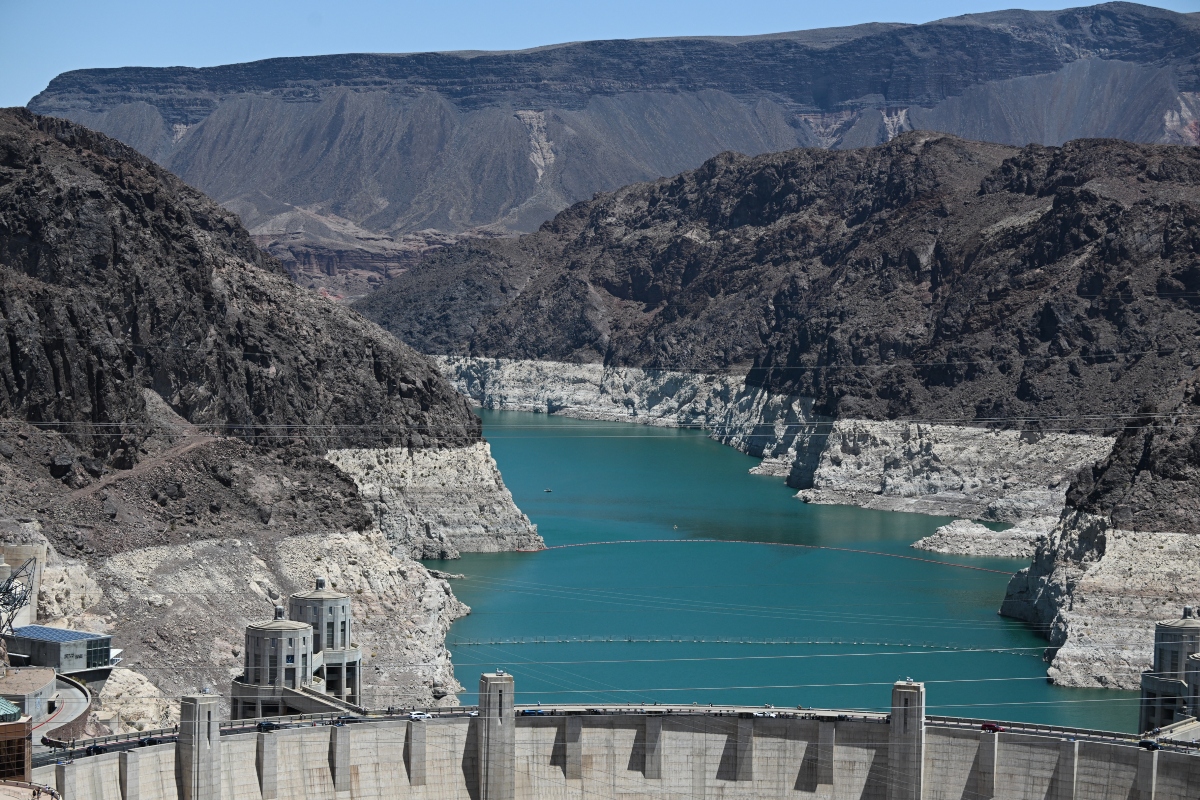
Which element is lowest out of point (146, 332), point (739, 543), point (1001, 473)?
point (739, 543)

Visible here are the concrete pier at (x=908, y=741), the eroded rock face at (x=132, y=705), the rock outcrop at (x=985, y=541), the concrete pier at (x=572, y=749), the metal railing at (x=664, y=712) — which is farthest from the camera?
the rock outcrop at (x=985, y=541)

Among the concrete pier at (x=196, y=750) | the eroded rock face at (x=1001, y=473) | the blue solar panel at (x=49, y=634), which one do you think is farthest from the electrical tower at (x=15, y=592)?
the eroded rock face at (x=1001, y=473)

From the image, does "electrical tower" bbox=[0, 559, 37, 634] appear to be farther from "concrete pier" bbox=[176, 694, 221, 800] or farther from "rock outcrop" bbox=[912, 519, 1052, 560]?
"rock outcrop" bbox=[912, 519, 1052, 560]

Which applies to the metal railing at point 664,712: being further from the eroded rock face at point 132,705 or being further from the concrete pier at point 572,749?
the eroded rock face at point 132,705

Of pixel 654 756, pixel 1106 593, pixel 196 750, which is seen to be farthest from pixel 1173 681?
pixel 196 750

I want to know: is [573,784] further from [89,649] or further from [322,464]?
[322,464]

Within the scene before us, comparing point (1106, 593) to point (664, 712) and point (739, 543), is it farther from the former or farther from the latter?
point (739, 543)

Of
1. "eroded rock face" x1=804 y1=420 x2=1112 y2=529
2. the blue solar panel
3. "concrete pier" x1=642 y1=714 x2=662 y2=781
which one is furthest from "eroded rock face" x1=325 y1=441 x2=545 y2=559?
"concrete pier" x1=642 y1=714 x2=662 y2=781
